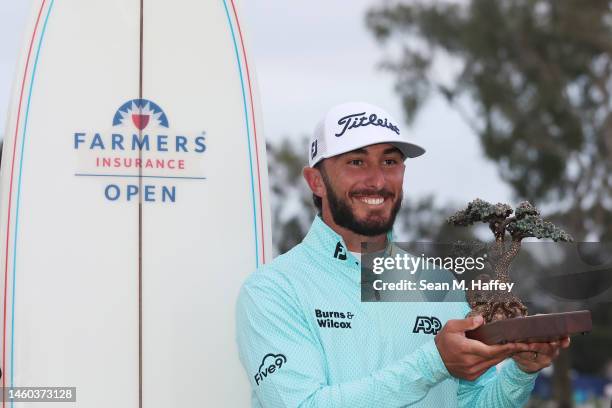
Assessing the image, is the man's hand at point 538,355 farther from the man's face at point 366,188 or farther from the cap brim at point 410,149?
the cap brim at point 410,149

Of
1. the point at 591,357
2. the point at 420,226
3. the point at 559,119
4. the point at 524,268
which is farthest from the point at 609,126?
the point at 524,268

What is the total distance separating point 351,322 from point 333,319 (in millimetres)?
58

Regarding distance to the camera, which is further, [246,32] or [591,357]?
[591,357]

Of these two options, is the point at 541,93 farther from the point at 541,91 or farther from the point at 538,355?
the point at 538,355

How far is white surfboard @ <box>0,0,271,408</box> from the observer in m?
3.74

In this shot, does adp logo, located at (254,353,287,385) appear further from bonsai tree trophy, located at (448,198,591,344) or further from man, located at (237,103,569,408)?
bonsai tree trophy, located at (448,198,591,344)

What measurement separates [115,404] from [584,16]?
16.4 m

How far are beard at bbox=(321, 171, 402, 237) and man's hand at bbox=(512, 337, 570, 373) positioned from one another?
0.58 m

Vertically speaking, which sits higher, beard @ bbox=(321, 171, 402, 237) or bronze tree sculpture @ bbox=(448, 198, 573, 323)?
beard @ bbox=(321, 171, 402, 237)

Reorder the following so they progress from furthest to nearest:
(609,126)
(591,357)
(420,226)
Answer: (591,357)
(420,226)
(609,126)

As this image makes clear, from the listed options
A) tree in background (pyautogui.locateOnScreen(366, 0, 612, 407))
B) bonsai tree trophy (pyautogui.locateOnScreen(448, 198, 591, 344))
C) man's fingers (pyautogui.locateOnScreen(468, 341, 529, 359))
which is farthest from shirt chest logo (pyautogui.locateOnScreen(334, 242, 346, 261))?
tree in background (pyautogui.locateOnScreen(366, 0, 612, 407))

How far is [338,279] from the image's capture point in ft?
10.3

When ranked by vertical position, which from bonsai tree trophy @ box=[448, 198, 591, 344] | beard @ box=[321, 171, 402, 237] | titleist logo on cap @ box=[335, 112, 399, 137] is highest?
titleist logo on cap @ box=[335, 112, 399, 137]

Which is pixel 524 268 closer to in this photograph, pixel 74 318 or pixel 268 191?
pixel 268 191
